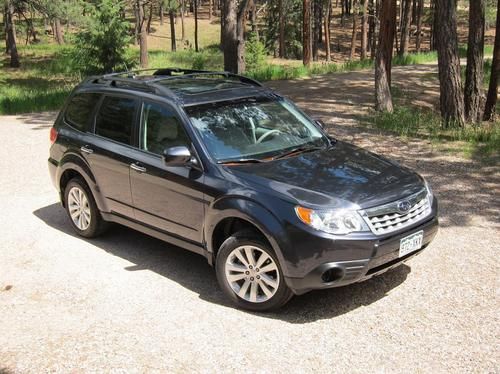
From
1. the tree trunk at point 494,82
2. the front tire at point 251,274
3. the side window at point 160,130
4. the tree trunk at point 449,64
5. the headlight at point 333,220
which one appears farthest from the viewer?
the tree trunk at point 494,82

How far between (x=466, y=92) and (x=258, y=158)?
31.8 ft

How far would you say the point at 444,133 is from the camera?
11.4m

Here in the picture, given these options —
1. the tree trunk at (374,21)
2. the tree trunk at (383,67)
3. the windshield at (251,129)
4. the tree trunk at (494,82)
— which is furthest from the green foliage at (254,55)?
A: the windshield at (251,129)

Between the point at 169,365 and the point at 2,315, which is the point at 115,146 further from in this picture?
the point at 169,365

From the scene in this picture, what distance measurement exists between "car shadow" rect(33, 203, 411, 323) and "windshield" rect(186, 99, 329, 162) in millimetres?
1241

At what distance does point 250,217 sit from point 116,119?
7.33 ft

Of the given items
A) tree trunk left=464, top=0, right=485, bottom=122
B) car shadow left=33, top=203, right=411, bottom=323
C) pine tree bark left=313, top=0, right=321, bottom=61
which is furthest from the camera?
pine tree bark left=313, top=0, right=321, bottom=61

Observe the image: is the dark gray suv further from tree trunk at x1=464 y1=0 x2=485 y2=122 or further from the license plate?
tree trunk at x1=464 y1=0 x2=485 y2=122

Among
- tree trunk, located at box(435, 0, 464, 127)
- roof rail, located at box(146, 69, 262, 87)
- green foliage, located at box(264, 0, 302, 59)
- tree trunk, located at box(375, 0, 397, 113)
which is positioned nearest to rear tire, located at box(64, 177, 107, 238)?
roof rail, located at box(146, 69, 262, 87)

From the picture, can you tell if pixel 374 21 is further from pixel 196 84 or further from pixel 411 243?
pixel 411 243

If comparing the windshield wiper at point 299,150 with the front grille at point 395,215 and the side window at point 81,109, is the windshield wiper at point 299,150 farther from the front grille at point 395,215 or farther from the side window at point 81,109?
the side window at point 81,109

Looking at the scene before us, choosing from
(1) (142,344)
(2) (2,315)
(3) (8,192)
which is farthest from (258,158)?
(3) (8,192)

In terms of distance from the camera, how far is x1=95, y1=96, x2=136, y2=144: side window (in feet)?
19.6

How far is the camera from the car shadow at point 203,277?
4.93m
